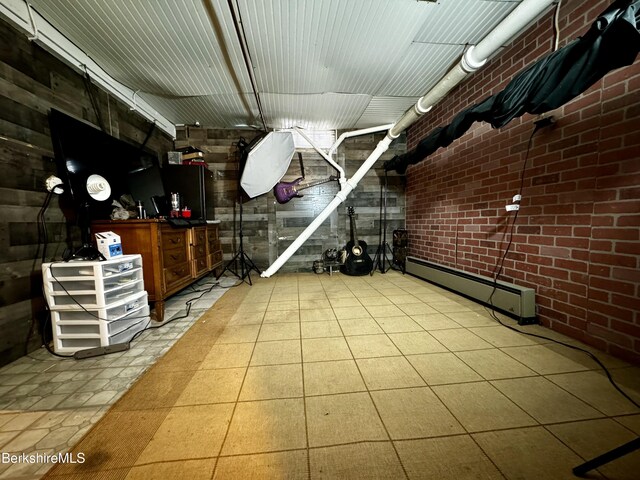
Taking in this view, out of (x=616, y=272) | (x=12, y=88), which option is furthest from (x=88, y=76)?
(x=616, y=272)

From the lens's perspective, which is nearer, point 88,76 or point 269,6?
point 269,6

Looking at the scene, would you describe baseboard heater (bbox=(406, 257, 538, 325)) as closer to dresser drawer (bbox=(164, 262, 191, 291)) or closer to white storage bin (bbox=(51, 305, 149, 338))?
dresser drawer (bbox=(164, 262, 191, 291))

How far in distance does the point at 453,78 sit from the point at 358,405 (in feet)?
9.93

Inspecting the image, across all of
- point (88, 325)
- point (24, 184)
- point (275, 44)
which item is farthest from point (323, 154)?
point (88, 325)

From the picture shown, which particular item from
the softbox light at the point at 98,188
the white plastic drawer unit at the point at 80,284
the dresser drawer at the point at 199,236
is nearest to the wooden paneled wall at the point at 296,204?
the dresser drawer at the point at 199,236

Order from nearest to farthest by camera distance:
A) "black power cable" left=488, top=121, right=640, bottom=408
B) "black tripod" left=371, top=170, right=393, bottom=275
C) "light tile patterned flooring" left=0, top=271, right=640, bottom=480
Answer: "light tile patterned flooring" left=0, top=271, right=640, bottom=480 < "black power cable" left=488, top=121, right=640, bottom=408 < "black tripod" left=371, top=170, right=393, bottom=275

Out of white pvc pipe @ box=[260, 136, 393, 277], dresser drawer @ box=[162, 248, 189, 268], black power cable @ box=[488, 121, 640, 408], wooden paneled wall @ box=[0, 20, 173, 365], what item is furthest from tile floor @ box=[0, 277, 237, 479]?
black power cable @ box=[488, 121, 640, 408]

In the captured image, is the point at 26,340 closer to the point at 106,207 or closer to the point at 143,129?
the point at 106,207

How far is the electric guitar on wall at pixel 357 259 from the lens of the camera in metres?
3.95

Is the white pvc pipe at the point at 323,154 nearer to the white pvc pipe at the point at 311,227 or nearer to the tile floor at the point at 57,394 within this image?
the white pvc pipe at the point at 311,227

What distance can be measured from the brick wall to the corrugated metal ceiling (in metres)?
0.56

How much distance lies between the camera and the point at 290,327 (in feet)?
6.78

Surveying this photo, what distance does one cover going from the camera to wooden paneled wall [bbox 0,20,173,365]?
1589 millimetres

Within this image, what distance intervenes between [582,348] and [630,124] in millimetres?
1552
